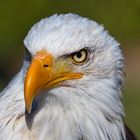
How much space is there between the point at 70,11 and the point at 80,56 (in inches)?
283

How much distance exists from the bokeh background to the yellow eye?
6198 mm

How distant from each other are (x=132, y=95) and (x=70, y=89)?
7466 mm

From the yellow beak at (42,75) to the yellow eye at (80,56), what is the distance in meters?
0.08

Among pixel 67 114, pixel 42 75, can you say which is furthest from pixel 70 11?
pixel 42 75

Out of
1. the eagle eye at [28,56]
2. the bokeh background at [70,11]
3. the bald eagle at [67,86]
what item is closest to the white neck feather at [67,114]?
the bald eagle at [67,86]

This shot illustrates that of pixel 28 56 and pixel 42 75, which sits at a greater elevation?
pixel 28 56

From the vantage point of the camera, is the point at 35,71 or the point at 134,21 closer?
the point at 35,71

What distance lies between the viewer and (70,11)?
40.8ft

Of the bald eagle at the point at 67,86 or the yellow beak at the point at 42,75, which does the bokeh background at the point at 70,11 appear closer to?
the bald eagle at the point at 67,86

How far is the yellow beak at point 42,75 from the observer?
4926 millimetres

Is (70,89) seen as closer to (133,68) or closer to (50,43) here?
(50,43)

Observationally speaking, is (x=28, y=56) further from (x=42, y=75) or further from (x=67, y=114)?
(x=67, y=114)

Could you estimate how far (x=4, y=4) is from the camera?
1227 centimetres

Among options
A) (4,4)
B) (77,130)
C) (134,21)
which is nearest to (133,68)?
(134,21)
